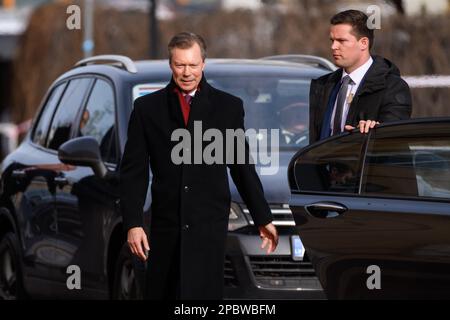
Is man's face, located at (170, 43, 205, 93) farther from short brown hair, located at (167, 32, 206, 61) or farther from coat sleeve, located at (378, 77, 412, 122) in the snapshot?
coat sleeve, located at (378, 77, 412, 122)

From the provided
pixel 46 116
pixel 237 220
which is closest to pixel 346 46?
pixel 237 220

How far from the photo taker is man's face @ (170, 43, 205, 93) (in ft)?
22.0

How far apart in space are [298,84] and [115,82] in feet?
3.99

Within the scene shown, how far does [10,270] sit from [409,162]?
16.8 ft

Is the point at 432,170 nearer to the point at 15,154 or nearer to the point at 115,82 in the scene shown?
the point at 115,82

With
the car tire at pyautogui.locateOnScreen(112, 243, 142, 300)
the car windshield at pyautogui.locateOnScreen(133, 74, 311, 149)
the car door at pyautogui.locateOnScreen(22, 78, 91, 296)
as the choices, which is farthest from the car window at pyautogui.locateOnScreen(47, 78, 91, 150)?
the car tire at pyautogui.locateOnScreen(112, 243, 142, 300)

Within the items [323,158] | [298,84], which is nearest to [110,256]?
[298,84]

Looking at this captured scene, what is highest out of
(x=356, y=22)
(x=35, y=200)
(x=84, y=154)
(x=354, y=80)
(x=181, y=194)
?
(x=356, y=22)

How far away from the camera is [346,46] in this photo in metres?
7.27

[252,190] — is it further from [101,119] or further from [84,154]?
[101,119]

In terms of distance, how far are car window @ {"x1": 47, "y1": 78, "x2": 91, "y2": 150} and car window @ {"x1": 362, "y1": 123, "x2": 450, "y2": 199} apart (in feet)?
12.9

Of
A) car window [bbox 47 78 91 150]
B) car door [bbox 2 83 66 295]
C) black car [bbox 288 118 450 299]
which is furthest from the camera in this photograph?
car window [bbox 47 78 91 150]

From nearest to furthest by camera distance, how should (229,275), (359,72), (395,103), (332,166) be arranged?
(332,166) → (395,103) → (359,72) → (229,275)

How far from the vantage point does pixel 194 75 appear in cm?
675
